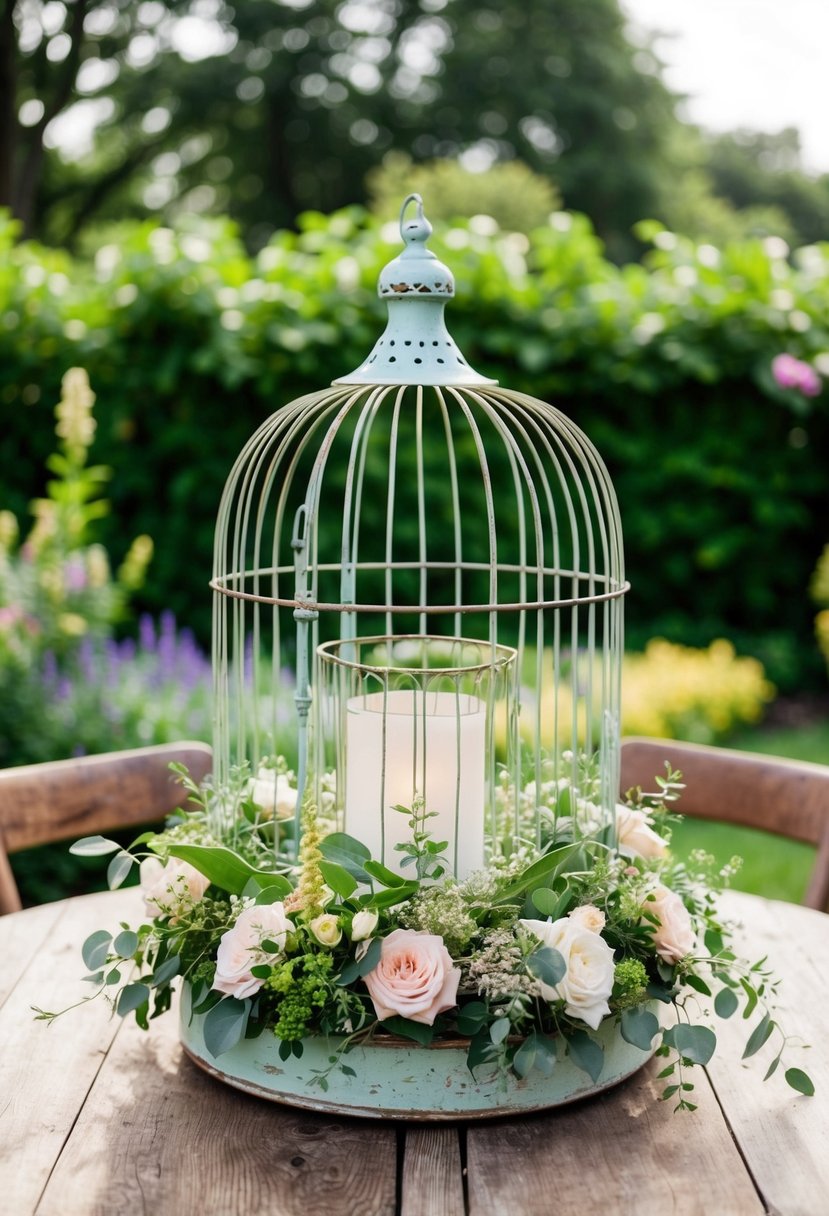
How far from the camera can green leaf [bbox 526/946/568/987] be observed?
3.76ft

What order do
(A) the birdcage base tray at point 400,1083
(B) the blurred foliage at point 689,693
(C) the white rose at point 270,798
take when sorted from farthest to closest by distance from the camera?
(B) the blurred foliage at point 689,693 → (C) the white rose at point 270,798 → (A) the birdcage base tray at point 400,1083

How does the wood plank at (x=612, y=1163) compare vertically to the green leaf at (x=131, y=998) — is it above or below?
below

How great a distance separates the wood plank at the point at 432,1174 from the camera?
108 cm

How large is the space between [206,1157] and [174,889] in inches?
11.3

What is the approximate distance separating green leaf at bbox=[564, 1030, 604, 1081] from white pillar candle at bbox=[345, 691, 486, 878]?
232mm

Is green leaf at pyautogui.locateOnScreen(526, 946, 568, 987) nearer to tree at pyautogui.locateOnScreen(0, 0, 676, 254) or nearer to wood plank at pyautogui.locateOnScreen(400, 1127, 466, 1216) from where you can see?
wood plank at pyautogui.locateOnScreen(400, 1127, 466, 1216)

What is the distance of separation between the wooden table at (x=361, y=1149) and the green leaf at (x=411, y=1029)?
4.5 inches

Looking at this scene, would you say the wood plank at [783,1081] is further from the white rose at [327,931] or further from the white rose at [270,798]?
the white rose at [270,798]

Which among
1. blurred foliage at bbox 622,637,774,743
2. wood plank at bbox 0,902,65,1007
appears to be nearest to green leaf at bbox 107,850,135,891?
wood plank at bbox 0,902,65,1007

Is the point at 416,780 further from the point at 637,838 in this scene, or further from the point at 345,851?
the point at 637,838

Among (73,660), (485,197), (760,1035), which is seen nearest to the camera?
(760,1035)

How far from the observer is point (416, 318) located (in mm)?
1440

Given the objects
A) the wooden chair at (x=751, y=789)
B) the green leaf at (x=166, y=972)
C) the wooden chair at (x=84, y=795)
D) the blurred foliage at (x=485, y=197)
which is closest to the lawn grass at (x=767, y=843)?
the wooden chair at (x=751, y=789)

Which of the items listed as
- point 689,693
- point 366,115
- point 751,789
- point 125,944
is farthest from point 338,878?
point 366,115
